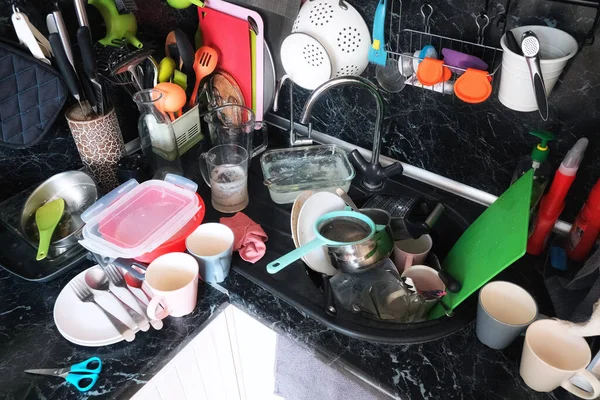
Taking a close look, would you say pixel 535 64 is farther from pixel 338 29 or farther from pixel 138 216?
pixel 138 216

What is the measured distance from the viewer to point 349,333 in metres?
0.91

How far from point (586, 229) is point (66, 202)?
3.75ft

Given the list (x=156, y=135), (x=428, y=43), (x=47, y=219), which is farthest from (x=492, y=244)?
(x=47, y=219)

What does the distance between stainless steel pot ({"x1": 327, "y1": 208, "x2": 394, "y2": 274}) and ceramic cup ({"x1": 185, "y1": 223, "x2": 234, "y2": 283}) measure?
22 cm

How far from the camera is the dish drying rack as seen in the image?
979 mm

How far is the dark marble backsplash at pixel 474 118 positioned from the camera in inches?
36.8

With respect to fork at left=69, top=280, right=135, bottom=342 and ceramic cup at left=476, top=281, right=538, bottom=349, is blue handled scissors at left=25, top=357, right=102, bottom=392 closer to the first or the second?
fork at left=69, top=280, right=135, bottom=342

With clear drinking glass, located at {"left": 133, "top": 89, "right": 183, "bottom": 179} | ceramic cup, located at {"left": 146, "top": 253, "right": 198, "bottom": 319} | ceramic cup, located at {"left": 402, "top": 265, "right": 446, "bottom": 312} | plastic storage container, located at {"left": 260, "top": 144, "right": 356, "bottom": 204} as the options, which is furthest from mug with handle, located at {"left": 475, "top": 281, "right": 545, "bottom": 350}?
clear drinking glass, located at {"left": 133, "top": 89, "right": 183, "bottom": 179}

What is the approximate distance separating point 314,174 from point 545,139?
0.55m

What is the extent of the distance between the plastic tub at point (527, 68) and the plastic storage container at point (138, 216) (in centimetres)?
68

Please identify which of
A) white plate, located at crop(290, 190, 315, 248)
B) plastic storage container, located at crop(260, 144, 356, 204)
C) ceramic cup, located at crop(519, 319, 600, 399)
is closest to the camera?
ceramic cup, located at crop(519, 319, 600, 399)

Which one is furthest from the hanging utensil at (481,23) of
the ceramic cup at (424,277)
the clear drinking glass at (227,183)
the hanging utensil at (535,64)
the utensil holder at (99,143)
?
the utensil holder at (99,143)

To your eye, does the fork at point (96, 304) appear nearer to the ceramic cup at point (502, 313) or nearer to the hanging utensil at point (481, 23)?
the ceramic cup at point (502, 313)

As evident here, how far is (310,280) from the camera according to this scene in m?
1.03
